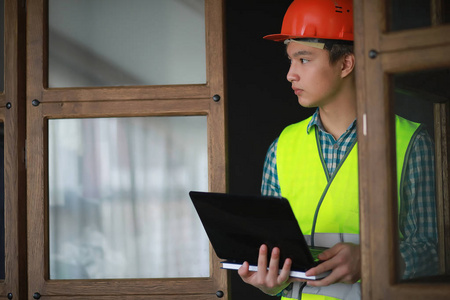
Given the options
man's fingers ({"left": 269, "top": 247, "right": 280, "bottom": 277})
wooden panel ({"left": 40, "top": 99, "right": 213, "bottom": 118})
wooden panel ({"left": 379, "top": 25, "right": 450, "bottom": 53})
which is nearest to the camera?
wooden panel ({"left": 379, "top": 25, "right": 450, "bottom": 53})

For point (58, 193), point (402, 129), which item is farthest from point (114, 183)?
point (402, 129)

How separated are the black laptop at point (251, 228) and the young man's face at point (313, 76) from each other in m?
0.52

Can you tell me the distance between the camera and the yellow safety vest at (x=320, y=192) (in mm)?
2119

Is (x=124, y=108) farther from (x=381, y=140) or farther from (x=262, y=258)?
(x=381, y=140)

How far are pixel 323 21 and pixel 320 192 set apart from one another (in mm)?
559

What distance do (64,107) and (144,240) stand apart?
0.58 metres

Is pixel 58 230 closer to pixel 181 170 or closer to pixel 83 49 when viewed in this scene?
pixel 181 170

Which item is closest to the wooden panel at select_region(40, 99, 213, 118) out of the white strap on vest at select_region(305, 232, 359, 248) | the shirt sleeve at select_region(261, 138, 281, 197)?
the shirt sleeve at select_region(261, 138, 281, 197)

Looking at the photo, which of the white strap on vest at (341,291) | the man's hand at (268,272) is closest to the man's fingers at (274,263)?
the man's hand at (268,272)

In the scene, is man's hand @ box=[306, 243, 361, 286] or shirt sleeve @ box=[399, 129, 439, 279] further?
man's hand @ box=[306, 243, 361, 286]

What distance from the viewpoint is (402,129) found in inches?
66.4

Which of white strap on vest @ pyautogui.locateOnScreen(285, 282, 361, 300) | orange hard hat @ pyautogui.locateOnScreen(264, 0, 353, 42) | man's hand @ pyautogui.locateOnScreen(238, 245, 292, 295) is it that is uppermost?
orange hard hat @ pyautogui.locateOnScreen(264, 0, 353, 42)

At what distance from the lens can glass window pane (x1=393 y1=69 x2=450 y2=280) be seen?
5.39 ft

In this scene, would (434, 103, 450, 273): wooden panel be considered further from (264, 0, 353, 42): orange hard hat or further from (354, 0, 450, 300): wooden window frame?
(264, 0, 353, 42): orange hard hat
